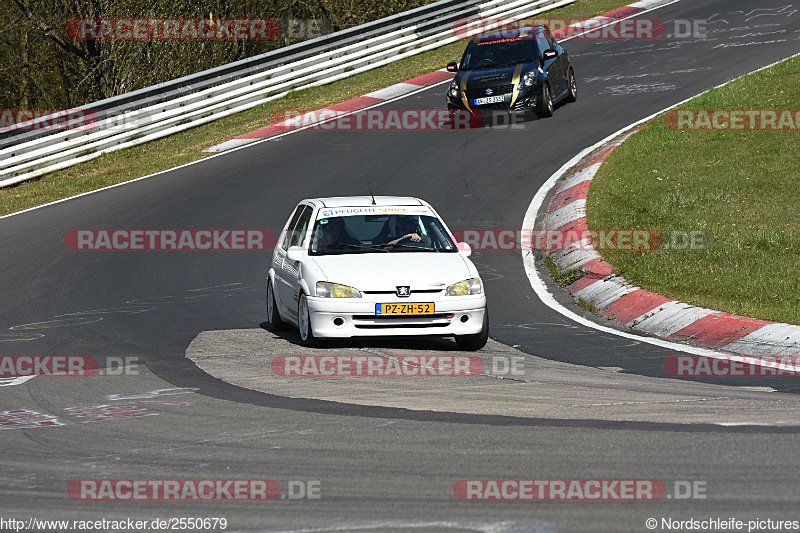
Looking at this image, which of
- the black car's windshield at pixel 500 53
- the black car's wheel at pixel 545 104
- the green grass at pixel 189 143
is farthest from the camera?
the black car's windshield at pixel 500 53

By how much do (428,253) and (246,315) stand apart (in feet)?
8.61

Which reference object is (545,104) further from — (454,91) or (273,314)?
(273,314)

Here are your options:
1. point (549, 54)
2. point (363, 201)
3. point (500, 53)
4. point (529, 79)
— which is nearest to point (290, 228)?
point (363, 201)

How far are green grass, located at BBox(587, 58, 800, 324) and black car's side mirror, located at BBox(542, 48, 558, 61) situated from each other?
303 centimetres

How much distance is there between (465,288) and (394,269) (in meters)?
0.70

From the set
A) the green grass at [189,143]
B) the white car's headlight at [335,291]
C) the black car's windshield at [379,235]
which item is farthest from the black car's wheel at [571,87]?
the white car's headlight at [335,291]

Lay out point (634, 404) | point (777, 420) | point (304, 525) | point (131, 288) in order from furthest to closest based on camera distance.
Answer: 1. point (131, 288)
2. point (634, 404)
3. point (777, 420)
4. point (304, 525)

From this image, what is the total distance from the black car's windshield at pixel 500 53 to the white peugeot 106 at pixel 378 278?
40.6 feet

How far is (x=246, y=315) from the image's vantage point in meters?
12.6

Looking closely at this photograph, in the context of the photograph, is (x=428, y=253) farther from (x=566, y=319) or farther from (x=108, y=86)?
(x=108, y=86)

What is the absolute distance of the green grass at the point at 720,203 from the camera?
11.8 m

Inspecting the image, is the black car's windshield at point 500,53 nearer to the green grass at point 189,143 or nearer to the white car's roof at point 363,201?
the green grass at point 189,143

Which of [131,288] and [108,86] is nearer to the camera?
[131,288]

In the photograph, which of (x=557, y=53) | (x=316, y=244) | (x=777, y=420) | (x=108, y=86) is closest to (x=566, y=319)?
(x=316, y=244)
